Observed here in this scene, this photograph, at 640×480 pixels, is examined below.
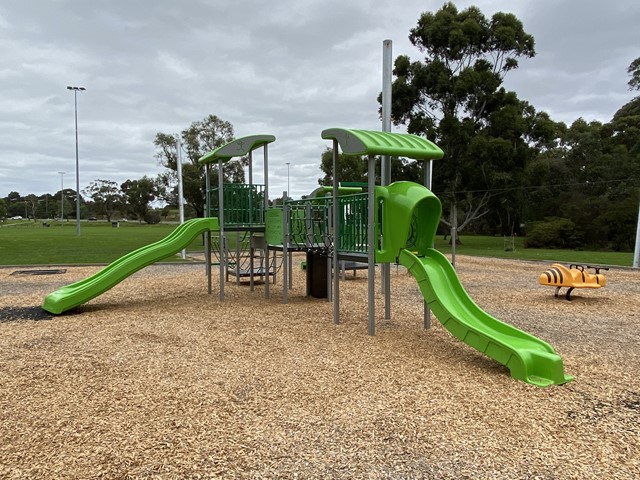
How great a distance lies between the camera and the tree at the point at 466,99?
27203mm

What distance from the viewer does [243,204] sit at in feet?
33.7

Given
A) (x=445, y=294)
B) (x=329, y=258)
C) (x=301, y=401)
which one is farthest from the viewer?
(x=329, y=258)

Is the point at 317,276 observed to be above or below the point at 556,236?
below

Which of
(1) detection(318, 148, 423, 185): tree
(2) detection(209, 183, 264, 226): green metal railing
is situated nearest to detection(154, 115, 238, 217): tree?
(1) detection(318, 148, 423, 185): tree

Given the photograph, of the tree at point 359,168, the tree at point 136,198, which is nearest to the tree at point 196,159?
the tree at point 359,168

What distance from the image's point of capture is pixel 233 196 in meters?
10.2

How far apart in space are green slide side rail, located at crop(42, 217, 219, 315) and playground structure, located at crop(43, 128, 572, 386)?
18mm

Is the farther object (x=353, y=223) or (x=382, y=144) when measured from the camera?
(x=353, y=223)

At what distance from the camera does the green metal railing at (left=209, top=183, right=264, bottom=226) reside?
33.3 ft

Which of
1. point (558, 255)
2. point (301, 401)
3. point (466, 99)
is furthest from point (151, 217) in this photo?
point (301, 401)

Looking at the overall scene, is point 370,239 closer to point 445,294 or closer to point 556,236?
point 445,294

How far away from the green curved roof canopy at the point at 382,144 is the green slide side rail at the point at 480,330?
1.31 metres

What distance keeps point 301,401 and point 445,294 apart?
2.52 metres

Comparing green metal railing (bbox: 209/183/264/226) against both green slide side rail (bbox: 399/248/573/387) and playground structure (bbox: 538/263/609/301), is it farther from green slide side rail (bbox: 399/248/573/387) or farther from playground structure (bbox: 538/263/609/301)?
playground structure (bbox: 538/263/609/301)
